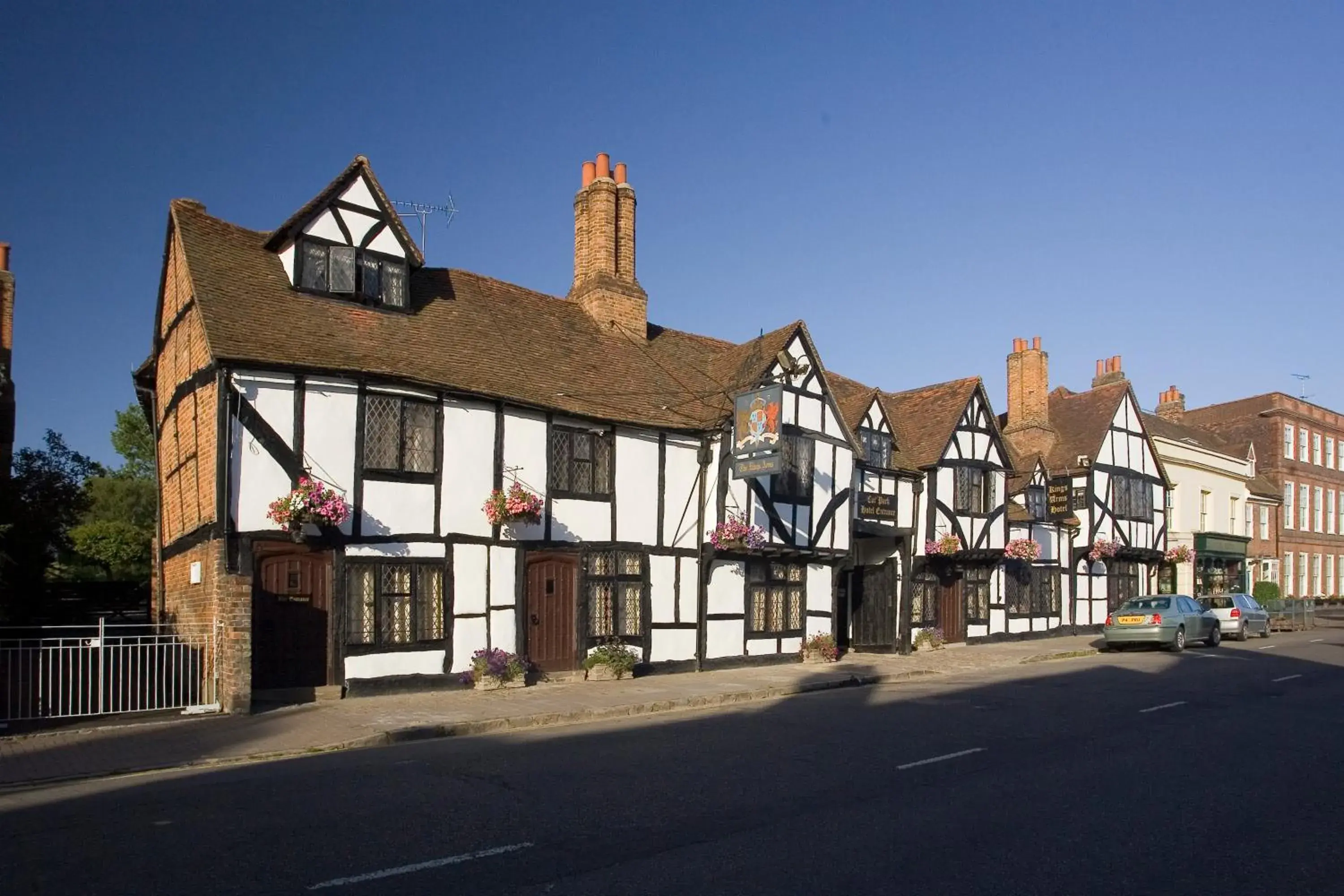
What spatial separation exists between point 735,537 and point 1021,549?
12443mm

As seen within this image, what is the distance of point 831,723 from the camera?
13.9m

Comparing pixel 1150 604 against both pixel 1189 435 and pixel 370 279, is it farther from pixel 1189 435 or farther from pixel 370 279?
pixel 1189 435

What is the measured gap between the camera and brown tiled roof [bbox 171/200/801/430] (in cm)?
1622

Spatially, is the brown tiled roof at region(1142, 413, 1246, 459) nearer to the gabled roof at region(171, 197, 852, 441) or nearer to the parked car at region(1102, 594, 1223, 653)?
the parked car at region(1102, 594, 1223, 653)

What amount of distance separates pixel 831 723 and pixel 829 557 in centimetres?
1003

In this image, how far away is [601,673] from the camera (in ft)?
61.4

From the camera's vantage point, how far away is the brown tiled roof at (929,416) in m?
27.7

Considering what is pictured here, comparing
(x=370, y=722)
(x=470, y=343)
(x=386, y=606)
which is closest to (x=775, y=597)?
(x=470, y=343)

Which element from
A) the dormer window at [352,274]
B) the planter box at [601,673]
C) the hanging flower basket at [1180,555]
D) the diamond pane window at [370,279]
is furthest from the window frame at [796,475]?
the hanging flower basket at [1180,555]

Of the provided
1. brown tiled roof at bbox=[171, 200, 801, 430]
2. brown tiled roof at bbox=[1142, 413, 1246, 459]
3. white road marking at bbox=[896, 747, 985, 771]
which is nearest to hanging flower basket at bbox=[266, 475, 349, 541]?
brown tiled roof at bbox=[171, 200, 801, 430]

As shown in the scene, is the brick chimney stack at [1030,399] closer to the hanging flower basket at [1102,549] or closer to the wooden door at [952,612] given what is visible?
the hanging flower basket at [1102,549]

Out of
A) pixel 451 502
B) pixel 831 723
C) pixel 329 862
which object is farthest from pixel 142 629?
pixel 329 862

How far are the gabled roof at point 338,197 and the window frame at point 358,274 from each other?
0.22 m

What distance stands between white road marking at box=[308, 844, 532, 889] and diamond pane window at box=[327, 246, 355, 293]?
1280 cm
